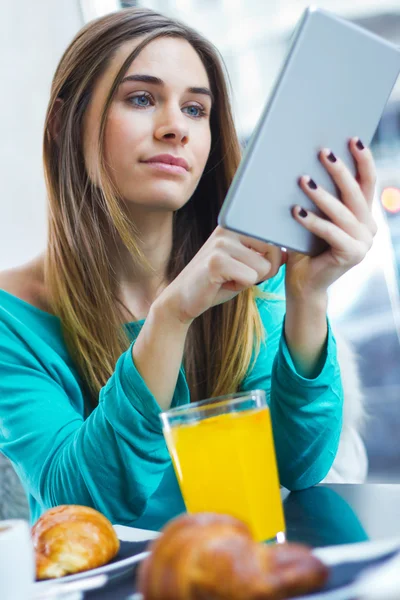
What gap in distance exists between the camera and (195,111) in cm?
130

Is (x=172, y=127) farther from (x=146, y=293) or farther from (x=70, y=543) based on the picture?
(x=70, y=543)

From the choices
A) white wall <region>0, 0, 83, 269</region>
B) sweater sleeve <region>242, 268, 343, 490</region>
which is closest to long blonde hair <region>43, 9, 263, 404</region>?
sweater sleeve <region>242, 268, 343, 490</region>

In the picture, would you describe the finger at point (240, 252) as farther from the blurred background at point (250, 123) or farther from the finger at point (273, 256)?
the blurred background at point (250, 123)

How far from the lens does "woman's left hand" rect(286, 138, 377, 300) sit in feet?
2.43

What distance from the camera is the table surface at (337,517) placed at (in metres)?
0.58

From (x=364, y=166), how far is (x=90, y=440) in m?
0.46

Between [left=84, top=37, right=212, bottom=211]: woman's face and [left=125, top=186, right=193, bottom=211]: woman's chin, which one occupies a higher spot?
[left=84, top=37, right=212, bottom=211]: woman's face

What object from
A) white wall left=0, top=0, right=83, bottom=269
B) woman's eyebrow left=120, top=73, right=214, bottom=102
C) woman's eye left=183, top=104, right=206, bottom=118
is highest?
white wall left=0, top=0, right=83, bottom=269

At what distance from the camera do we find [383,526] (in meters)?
0.65

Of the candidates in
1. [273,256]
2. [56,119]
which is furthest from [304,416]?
[56,119]

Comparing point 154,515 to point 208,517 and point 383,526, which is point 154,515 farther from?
point 208,517

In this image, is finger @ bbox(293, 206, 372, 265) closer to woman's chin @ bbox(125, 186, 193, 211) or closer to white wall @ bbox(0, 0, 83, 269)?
woman's chin @ bbox(125, 186, 193, 211)

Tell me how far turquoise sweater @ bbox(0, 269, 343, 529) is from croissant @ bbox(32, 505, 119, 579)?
20 centimetres

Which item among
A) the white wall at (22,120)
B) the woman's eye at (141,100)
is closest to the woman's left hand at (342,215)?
the woman's eye at (141,100)
